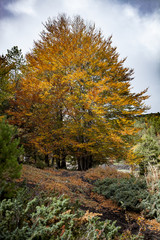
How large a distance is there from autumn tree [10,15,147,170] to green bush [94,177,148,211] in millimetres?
2681

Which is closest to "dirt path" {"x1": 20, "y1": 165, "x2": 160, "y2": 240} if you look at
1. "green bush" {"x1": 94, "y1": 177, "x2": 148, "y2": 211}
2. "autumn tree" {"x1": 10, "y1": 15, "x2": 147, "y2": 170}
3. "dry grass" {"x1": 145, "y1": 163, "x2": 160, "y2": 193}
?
"green bush" {"x1": 94, "y1": 177, "x2": 148, "y2": 211}

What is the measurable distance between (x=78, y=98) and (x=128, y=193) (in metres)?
5.59

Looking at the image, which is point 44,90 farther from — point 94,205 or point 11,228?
point 11,228

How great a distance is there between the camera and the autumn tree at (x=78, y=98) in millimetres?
8062

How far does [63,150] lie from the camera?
1013 cm

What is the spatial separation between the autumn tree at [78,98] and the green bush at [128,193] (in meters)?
2.68

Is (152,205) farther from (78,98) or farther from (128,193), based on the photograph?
(78,98)

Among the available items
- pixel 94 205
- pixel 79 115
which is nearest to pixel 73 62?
pixel 79 115

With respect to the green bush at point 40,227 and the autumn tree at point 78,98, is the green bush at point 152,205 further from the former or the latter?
the autumn tree at point 78,98

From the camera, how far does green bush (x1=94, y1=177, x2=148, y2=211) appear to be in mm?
4344

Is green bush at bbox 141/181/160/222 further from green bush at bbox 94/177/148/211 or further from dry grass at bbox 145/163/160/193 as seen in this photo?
dry grass at bbox 145/163/160/193

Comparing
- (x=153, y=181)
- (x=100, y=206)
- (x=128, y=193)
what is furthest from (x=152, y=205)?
(x=100, y=206)

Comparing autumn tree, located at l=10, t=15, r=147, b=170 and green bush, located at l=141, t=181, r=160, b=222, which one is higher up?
autumn tree, located at l=10, t=15, r=147, b=170

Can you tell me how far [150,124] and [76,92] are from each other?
8439mm
